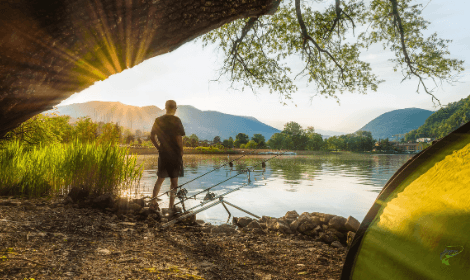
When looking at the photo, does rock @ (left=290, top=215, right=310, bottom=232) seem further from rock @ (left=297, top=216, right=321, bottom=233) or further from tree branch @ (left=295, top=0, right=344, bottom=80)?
tree branch @ (left=295, top=0, right=344, bottom=80)

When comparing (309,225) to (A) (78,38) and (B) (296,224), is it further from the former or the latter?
(A) (78,38)

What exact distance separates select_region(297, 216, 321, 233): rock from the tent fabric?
2588mm

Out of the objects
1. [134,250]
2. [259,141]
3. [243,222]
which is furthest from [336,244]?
[259,141]

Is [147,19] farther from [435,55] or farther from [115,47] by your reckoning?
[435,55]

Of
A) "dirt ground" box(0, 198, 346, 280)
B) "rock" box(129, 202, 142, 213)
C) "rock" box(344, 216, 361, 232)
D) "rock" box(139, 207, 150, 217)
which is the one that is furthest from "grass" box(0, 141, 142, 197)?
"rock" box(344, 216, 361, 232)

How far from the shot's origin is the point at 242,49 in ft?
26.0

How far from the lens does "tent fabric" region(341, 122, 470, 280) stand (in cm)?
127

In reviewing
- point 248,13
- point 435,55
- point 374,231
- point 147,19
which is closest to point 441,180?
point 374,231

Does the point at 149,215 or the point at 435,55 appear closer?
the point at 149,215

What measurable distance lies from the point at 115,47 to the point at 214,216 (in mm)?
5359

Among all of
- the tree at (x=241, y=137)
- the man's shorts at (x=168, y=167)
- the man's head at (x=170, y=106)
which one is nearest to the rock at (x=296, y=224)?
the man's shorts at (x=168, y=167)

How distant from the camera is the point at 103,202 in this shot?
4547 mm

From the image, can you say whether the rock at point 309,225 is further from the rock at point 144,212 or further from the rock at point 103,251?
the rock at point 103,251

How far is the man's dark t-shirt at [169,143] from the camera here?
5.03 m
